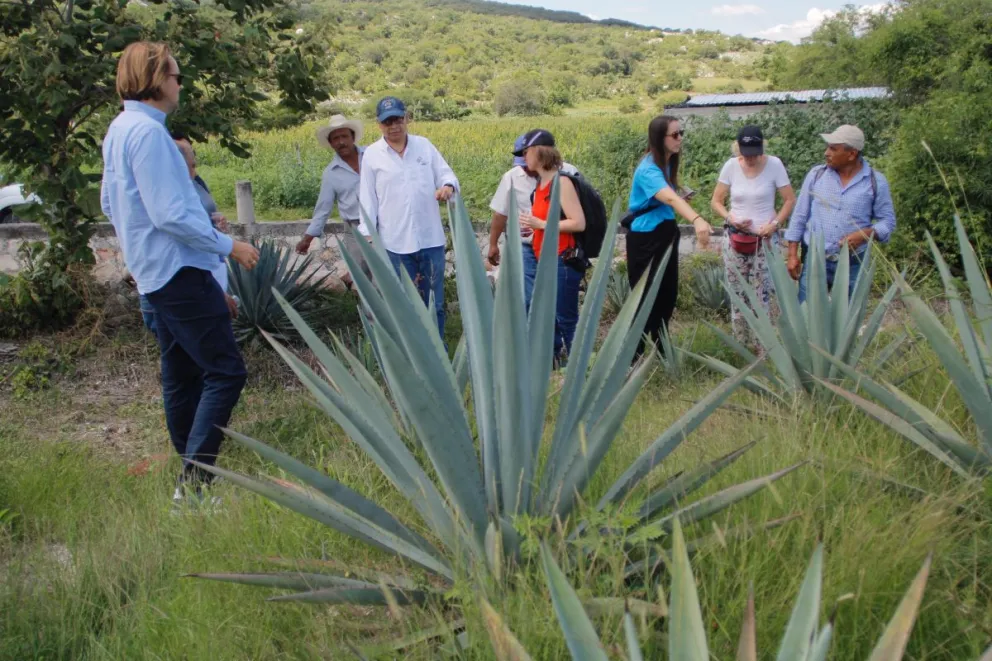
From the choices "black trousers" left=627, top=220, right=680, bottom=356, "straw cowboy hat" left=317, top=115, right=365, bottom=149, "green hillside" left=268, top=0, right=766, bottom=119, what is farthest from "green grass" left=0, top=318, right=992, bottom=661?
"green hillside" left=268, top=0, right=766, bottom=119

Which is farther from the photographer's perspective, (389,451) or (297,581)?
(389,451)

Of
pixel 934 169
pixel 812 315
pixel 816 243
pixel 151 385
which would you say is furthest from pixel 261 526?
pixel 934 169

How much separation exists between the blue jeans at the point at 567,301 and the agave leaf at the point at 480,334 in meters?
2.92

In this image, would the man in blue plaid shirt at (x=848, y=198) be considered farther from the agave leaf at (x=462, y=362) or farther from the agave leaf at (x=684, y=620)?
the agave leaf at (x=684, y=620)

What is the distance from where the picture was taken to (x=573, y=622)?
5.38 ft

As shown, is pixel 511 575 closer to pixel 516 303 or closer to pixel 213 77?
pixel 516 303

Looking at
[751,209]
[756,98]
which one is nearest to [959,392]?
[751,209]

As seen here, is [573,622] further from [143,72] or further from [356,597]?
[143,72]

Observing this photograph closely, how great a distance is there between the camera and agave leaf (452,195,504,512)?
2.37 meters

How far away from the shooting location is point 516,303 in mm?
2227

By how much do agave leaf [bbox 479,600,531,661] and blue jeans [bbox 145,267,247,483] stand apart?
205 cm

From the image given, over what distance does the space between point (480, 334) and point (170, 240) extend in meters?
1.66

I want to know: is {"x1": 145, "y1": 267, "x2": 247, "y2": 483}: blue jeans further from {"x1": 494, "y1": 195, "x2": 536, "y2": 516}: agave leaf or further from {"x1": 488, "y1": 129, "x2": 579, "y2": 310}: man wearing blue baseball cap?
{"x1": 488, "y1": 129, "x2": 579, "y2": 310}: man wearing blue baseball cap

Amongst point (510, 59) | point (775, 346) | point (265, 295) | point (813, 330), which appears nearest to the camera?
point (775, 346)
